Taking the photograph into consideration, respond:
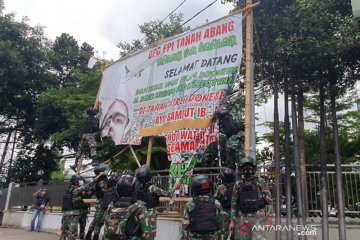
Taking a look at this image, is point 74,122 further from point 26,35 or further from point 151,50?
point 26,35

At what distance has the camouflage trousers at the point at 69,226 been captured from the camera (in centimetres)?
744

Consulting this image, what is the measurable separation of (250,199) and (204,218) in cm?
68

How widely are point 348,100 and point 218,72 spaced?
6.96 m

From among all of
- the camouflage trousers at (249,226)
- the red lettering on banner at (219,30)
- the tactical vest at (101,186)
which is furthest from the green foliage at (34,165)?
the camouflage trousers at (249,226)

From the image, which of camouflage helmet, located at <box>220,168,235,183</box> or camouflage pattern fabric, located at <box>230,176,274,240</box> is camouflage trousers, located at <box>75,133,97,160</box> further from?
camouflage pattern fabric, located at <box>230,176,274,240</box>

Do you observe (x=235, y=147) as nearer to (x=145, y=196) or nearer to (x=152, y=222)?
(x=145, y=196)

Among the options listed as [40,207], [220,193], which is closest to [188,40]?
[220,193]

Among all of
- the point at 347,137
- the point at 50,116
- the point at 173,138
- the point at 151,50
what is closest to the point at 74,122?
the point at 50,116

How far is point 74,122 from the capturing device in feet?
47.7

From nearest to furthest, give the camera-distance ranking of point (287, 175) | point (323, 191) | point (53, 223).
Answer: point (323, 191), point (287, 175), point (53, 223)

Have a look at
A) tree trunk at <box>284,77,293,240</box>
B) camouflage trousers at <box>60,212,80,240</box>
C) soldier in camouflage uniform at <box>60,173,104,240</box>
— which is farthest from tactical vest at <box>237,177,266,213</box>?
camouflage trousers at <box>60,212,80,240</box>

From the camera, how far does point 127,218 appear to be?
4812mm

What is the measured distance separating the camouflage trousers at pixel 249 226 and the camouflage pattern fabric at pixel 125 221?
1215mm

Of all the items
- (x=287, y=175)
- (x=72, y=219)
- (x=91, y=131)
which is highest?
(x=91, y=131)
